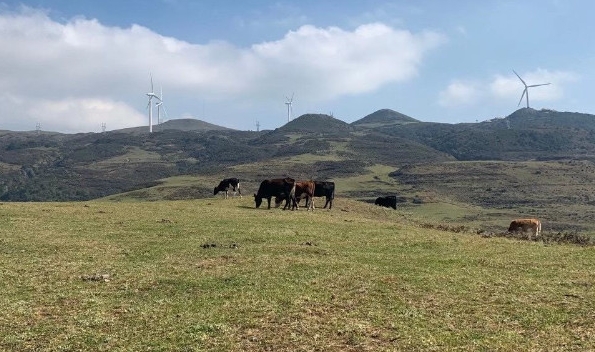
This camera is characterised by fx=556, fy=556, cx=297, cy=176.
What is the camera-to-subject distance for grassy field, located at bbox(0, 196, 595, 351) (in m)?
10.7

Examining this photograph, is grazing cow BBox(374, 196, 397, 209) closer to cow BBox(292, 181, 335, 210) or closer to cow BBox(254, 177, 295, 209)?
cow BBox(292, 181, 335, 210)

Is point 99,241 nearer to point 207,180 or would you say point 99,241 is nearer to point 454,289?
point 454,289

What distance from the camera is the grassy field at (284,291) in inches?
421

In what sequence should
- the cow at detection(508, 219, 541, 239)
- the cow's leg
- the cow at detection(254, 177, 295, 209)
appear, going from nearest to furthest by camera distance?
the cow at detection(508, 219, 541, 239) → the cow's leg → the cow at detection(254, 177, 295, 209)

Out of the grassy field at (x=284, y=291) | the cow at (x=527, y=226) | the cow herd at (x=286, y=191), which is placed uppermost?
the cow herd at (x=286, y=191)

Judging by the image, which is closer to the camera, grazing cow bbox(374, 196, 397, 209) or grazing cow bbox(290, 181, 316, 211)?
grazing cow bbox(290, 181, 316, 211)

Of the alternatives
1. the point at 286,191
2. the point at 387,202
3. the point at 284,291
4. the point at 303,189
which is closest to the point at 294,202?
the point at 286,191

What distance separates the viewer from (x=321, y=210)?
38594 millimetres

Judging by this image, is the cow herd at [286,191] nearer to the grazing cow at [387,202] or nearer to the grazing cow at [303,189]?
the grazing cow at [303,189]

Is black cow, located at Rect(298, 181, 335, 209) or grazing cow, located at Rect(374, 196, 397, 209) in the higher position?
black cow, located at Rect(298, 181, 335, 209)

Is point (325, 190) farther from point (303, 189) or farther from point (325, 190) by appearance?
point (303, 189)

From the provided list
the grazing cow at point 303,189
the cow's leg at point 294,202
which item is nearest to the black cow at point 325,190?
the grazing cow at point 303,189

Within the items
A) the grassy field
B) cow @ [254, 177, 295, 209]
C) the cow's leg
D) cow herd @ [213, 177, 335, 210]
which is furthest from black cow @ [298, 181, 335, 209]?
the grassy field

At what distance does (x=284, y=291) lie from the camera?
14.3m
